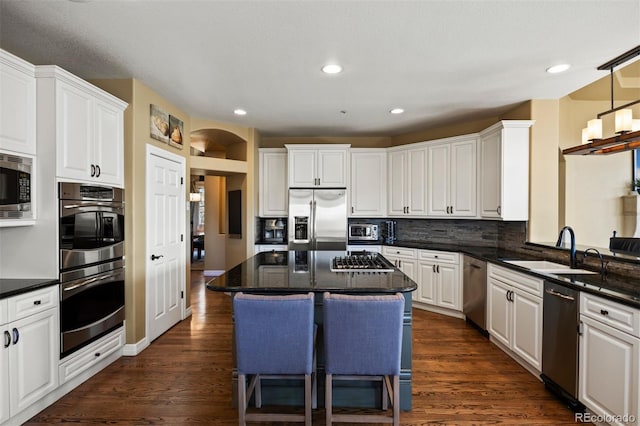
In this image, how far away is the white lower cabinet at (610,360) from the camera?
177cm

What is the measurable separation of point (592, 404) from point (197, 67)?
385cm

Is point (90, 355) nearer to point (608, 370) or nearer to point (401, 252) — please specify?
point (608, 370)

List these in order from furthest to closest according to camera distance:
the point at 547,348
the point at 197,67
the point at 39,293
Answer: the point at 197,67
the point at 547,348
the point at 39,293

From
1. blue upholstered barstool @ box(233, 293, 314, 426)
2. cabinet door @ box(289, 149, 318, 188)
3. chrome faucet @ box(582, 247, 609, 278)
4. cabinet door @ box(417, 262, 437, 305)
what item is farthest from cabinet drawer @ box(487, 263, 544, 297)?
cabinet door @ box(289, 149, 318, 188)

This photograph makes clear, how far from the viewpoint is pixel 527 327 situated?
275cm

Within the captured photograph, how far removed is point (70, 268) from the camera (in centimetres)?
240

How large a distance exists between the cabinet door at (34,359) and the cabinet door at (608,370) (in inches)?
141

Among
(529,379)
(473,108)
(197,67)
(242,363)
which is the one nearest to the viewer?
(242,363)

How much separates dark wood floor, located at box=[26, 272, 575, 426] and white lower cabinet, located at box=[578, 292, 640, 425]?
31cm

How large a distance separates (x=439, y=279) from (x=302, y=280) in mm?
2713

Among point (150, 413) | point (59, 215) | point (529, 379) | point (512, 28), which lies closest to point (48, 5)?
point (59, 215)

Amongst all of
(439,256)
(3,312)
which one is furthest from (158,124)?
(439,256)

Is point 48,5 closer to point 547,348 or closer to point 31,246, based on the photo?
point 31,246

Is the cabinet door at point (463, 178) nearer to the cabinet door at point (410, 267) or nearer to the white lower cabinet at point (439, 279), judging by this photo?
the white lower cabinet at point (439, 279)
